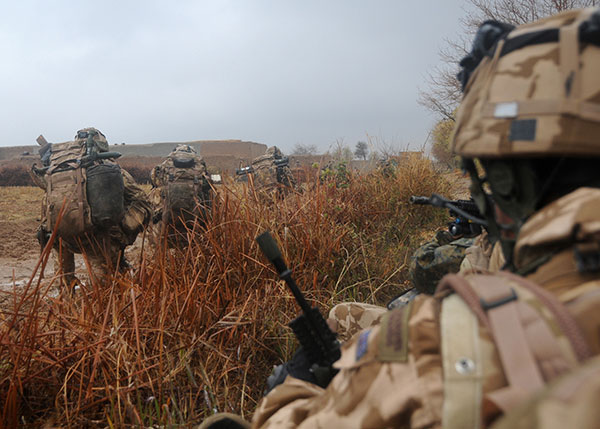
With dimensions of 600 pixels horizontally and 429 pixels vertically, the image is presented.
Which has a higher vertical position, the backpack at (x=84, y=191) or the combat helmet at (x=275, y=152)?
the combat helmet at (x=275, y=152)

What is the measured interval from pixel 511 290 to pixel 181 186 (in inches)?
193

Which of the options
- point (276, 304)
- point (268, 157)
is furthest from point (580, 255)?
point (268, 157)

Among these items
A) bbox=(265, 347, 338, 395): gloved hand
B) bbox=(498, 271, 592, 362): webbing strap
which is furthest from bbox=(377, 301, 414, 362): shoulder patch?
bbox=(265, 347, 338, 395): gloved hand

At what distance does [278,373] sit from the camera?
4.34ft

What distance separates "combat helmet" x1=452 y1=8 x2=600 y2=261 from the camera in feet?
3.27

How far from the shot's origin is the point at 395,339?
0.83m

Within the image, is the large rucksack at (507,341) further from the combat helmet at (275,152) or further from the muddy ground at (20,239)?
the combat helmet at (275,152)

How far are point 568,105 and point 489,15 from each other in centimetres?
975

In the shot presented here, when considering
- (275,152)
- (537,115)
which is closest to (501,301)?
(537,115)

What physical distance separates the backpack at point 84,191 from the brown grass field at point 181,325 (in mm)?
1291

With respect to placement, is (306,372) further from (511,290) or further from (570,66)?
(570,66)

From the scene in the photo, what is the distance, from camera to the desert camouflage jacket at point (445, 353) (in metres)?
0.69

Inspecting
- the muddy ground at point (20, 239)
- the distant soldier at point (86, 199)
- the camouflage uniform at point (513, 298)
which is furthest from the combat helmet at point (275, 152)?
the camouflage uniform at point (513, 298)

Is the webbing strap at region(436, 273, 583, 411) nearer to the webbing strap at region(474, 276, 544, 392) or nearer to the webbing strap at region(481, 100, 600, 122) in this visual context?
the webbing strap at region(474, 276, 544, 392)
